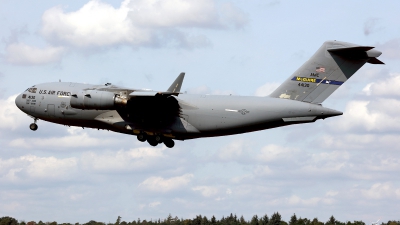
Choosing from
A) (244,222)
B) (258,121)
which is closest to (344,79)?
(258,121)

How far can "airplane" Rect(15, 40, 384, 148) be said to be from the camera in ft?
101

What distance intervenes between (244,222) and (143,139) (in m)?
12.3

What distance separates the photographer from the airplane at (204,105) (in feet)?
101

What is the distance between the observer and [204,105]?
31.6 m

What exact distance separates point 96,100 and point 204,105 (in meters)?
3.84

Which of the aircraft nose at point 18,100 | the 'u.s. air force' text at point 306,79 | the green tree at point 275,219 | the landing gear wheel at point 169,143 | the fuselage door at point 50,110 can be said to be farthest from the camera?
the green tree at point 275,219

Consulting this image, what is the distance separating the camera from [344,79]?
3123 centimetres

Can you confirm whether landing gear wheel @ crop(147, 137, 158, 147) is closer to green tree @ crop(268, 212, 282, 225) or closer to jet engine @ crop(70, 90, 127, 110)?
jet engine @ crop(70, 90, 127, 110)

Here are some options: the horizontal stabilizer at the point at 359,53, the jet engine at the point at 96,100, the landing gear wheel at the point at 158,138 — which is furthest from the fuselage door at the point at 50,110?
the horizontal stabilizer at the point at 359,53

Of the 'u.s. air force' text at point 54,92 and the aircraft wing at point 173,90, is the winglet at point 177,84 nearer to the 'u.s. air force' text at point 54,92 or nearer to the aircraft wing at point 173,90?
the aircraft wing at point 173,90

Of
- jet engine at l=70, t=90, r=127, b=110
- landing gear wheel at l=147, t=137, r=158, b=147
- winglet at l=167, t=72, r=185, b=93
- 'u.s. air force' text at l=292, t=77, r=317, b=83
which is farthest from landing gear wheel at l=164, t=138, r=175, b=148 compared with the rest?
'u.s. air force' text at l=292, t=77, r=317, b=83

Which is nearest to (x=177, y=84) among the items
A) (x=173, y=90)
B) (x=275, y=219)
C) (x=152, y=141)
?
(x=173, y=90)

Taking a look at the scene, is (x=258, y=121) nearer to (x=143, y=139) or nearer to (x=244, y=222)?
(x=143, y=139)

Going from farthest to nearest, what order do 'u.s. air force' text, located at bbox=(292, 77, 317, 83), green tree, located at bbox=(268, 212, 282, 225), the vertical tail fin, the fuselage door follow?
green tree, located at bbox=(268, 212, 282, 225), the fuselage door, 'u.s. air force' text, located at bbox=(292, 77, 317, 83), the vertical tail fin
